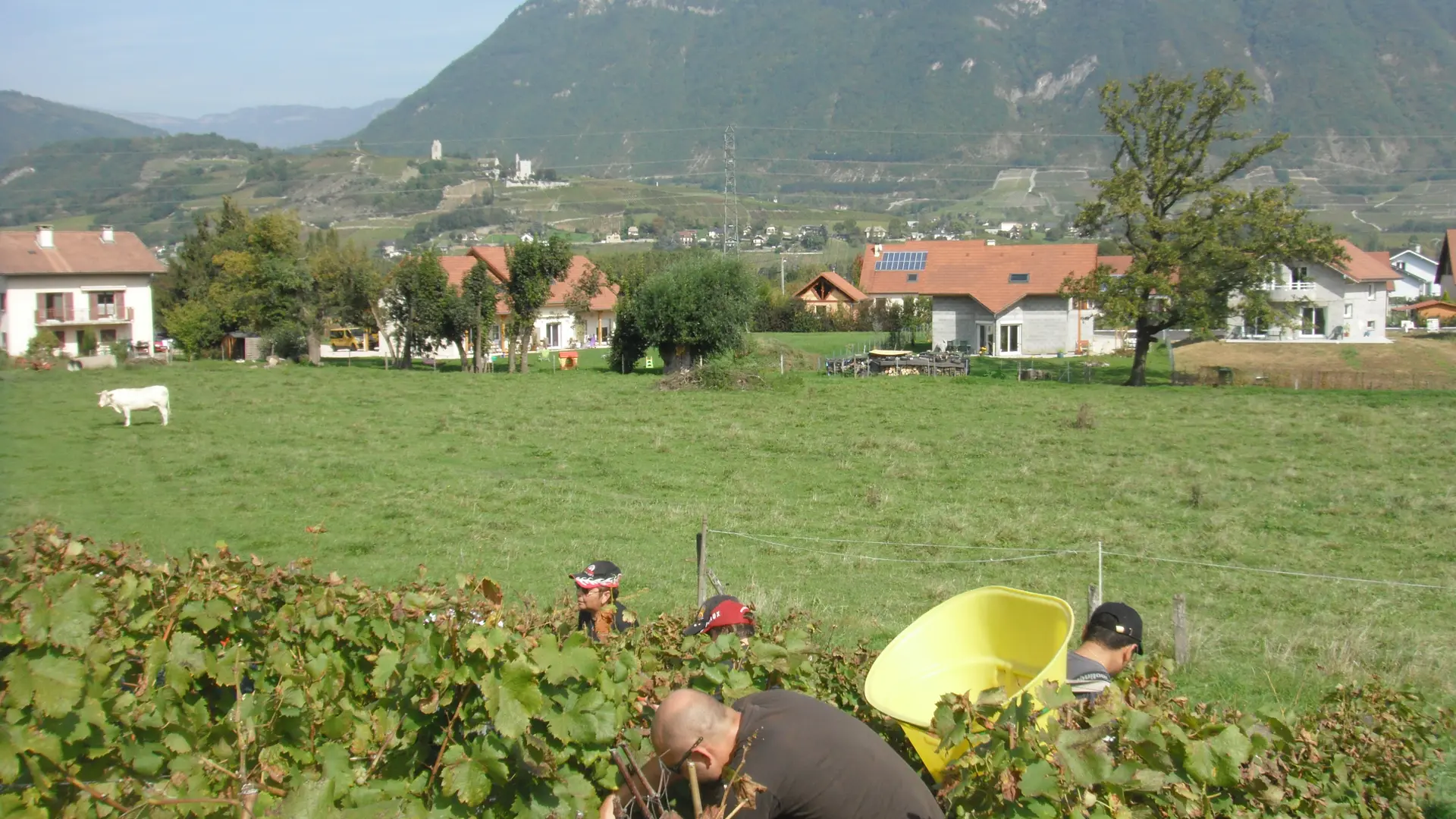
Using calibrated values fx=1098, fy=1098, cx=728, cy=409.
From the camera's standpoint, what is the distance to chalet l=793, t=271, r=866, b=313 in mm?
73938

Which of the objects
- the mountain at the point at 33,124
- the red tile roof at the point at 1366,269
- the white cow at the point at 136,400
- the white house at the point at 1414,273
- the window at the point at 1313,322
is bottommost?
the white cow at the point at 136,400

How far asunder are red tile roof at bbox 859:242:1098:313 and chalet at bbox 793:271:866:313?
629 centimetres

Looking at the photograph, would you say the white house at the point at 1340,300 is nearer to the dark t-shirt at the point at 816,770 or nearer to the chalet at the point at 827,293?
the chalet at the point at 827,293

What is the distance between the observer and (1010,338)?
58.7m

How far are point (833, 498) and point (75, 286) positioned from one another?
3950 centimetres

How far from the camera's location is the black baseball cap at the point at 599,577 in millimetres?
6379

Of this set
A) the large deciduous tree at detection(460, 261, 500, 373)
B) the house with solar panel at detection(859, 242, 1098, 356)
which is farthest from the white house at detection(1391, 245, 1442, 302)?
the large deciduous tree at detection(460, 261, 500, 373)

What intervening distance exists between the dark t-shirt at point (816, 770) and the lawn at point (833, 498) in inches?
74.1

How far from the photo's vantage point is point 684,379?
3831 centimetres

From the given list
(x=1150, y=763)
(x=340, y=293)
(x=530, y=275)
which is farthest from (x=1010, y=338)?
(x=1150, y=763)

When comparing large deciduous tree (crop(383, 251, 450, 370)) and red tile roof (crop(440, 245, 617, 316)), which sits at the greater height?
red tile roof (crop(440, 245, 617, 316))

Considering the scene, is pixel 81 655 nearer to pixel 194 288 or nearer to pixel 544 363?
pixel 544 363

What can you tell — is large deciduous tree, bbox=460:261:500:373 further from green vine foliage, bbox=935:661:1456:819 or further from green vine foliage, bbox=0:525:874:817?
green vine foliage, bbox=935:661:1456:819

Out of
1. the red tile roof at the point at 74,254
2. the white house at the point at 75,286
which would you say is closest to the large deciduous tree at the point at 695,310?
the white house at the point at 75,286
